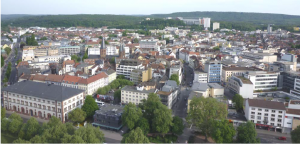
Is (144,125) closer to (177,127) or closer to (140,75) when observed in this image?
(177,127)

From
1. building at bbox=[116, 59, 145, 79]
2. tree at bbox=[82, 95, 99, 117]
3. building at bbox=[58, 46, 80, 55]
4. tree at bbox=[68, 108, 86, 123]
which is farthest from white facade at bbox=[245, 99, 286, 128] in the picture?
building at bbox=[58, 46, 80, 55]

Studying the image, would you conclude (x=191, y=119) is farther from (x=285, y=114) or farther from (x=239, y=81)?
(x=239, y=81)

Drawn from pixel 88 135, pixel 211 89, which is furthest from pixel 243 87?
pixel 88 135

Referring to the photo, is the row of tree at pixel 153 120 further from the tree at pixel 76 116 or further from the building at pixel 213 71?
the building at pixel 213 71

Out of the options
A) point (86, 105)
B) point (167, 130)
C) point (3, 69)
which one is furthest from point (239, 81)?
point (3, 69)

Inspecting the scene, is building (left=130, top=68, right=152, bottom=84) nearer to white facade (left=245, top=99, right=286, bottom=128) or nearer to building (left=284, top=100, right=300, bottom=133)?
white facade (left=245, top=99, right=286, bottom=128)

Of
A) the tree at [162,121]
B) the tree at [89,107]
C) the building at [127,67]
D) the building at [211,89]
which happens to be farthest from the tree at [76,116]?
the building at [127,67]
